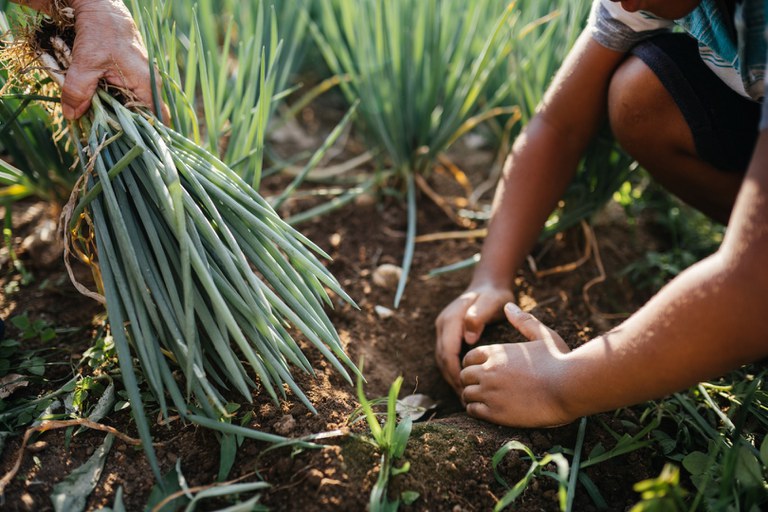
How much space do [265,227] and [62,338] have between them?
55 centimetres

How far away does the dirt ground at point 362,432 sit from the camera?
0.91 metres

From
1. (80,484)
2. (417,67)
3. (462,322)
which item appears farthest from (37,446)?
(417,67)

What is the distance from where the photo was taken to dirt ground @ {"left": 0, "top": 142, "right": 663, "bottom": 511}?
907 millimetres

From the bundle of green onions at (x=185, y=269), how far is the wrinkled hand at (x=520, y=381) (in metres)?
0.25

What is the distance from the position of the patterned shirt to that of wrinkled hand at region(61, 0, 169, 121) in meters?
0.88

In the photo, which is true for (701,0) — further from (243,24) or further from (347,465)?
(243,24)

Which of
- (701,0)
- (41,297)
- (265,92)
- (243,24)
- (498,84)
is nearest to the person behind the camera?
(701,0)

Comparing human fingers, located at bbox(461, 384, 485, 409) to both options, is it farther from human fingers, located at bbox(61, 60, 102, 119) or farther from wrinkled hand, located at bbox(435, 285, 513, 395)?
human fingers, located at bbox(61, 60, 102, 119)

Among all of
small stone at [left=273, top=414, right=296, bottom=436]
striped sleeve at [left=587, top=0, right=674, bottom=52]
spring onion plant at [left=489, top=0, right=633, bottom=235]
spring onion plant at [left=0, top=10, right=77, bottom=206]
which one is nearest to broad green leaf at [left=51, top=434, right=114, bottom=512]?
small stone at [left=273, top=414, right=296, bottom=436]

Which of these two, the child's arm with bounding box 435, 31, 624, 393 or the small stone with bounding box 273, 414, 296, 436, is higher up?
the child's arm with bounding box 435, 31, 624, 393

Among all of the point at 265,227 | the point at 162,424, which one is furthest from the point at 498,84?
the point at 162,424

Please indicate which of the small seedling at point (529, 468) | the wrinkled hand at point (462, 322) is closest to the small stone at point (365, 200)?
the wrinkled hand at point (462, 322)

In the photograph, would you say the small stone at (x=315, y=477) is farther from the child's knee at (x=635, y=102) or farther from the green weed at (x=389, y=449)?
the child's knee at (x=635, y=102)

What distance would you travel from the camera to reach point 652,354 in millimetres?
835
